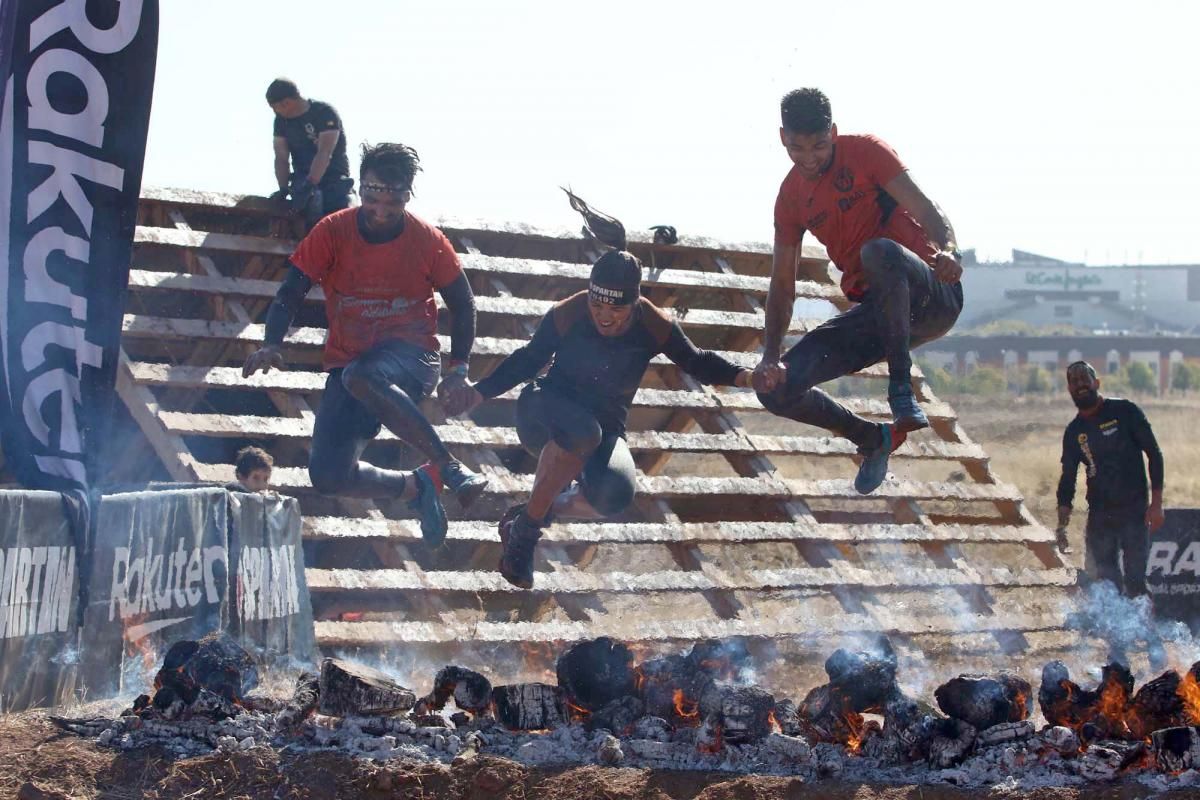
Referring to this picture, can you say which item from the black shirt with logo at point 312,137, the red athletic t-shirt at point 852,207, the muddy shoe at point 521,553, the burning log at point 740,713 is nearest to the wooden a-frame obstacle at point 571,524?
the black shirt with logo at point 312,137

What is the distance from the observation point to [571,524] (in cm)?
1255

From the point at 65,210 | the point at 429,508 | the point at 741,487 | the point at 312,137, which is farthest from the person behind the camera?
the point at 741,487

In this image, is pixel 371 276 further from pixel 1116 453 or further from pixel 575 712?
pixel 1116 453

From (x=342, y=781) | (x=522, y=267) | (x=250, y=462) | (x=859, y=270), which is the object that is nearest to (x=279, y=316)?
(x=250, y=462)

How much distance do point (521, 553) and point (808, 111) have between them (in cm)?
Answer: 306

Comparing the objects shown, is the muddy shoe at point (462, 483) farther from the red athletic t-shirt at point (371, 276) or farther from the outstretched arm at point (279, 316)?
the outstretched arm at point (279, 316)

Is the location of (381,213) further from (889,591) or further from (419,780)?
(889,591)

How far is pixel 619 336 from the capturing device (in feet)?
27.7

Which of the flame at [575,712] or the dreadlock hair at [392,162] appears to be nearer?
the flame at [575,712]

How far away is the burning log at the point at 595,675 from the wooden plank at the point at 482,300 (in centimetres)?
481

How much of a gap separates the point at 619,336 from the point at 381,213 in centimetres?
159

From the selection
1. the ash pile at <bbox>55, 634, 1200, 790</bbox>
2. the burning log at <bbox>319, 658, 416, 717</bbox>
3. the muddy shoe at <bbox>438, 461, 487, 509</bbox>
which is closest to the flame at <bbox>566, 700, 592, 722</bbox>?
the ash pile at <bbox>55, 634, 1200, 790</bbox>

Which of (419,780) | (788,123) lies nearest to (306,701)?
(419,780)

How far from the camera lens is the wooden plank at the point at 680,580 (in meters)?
11.3
